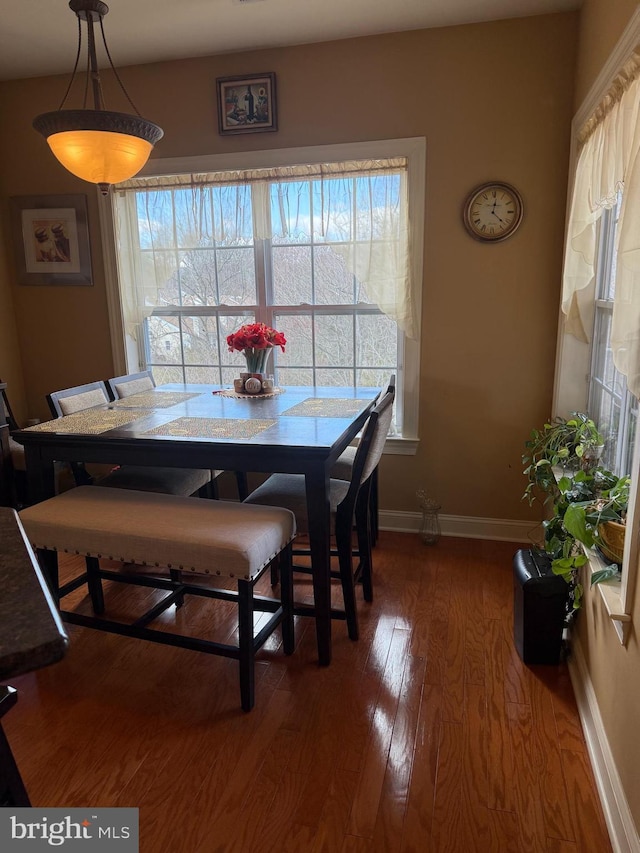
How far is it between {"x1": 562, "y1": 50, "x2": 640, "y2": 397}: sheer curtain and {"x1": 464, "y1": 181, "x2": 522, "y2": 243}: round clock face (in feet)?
1.51

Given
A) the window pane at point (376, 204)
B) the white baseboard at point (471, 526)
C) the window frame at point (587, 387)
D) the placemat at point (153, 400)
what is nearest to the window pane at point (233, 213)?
the window pane at point (376, 204)

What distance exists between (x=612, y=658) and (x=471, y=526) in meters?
1.66

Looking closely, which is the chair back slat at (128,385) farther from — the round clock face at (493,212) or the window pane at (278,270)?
the round clock face at (493,212)

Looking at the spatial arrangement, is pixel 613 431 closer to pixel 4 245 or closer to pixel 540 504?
pixel 540 504

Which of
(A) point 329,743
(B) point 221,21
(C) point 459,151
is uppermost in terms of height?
(B) point 221,21

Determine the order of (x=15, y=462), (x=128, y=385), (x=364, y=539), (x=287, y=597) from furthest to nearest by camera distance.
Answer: (x=15, y=462), (x=128, y=385), (x=364, y=539), (x=287, y=597)

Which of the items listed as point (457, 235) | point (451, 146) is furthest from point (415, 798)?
point (451, 146)

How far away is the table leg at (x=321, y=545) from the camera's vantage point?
198 centimetres

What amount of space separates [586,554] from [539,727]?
569 millimetres

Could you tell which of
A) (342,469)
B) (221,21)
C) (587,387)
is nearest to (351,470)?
(342,469)

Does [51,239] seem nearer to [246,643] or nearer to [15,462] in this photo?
[15,462]

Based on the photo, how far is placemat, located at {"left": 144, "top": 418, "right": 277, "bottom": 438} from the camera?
85.1 inches

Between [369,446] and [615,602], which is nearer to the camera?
[615,602]

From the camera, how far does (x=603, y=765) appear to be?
62.1 inches
